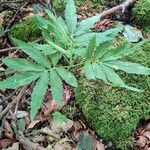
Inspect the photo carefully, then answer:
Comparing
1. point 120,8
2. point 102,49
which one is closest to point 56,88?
point 102,49

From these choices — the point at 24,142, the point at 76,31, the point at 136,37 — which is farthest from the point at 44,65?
the point at 136,37

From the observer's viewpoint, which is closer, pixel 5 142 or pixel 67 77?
pixel 67 77

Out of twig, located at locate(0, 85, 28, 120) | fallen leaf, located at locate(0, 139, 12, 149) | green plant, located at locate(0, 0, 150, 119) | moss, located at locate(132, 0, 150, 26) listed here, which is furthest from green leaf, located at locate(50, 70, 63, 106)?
moss, located at locate(132, 0, 150, 26)

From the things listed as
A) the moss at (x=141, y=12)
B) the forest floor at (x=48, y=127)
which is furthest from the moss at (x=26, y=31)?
the moss at (x=141, y=12)

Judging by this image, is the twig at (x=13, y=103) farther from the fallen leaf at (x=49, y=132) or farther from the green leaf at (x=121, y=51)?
the green leaf at (x=121, y=51)

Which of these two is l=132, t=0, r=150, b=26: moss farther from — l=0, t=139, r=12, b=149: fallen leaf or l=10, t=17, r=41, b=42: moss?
l=0, t=139, r=12, b=149: fallen leaf

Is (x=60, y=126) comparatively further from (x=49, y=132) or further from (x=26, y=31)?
(x=26, y=31)
